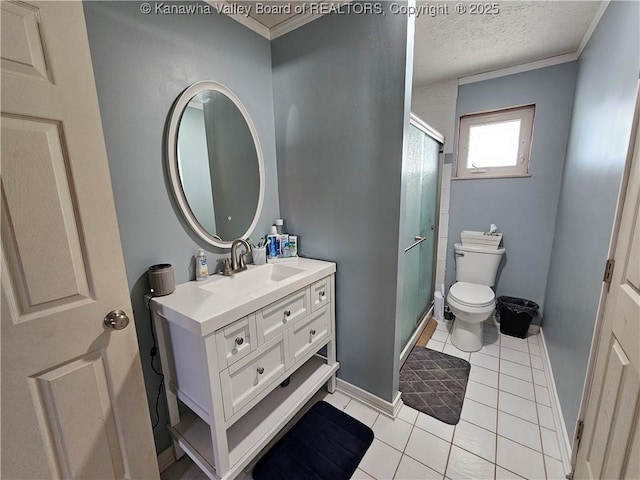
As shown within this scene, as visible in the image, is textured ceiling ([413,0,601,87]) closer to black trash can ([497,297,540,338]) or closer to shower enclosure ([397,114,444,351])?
shower enclosure ([397,114,444,351])

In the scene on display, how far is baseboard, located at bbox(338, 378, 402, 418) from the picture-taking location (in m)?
1.58

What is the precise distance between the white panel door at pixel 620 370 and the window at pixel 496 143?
1.63 meters

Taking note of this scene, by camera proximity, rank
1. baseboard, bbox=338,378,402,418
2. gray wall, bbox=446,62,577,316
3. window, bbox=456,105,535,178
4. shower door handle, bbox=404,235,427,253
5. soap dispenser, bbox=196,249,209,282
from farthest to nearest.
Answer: window, bbox=456,105,535,178
gray wall, bbox=446,62,577,316
shower door handle, bbox=404,235,427,253
baseboard, bbox=338,378,402,418
soap dispenser, bbox=196,249,209,282

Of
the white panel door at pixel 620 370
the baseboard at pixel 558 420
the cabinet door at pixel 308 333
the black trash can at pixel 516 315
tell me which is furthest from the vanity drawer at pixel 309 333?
the black trash can at pixel 516 315

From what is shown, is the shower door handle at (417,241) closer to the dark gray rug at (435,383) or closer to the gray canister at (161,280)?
the dark gray rug at (435,383)

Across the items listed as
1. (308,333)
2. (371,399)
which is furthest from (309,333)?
(371,399)

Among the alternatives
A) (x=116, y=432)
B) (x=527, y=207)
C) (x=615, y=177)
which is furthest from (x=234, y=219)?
(x=527, y=207)

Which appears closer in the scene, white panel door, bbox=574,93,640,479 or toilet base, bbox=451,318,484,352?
white panel door, bbox=574,93,640,479

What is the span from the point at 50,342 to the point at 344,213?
1322mm

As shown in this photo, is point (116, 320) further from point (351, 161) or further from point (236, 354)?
point (351, 161)

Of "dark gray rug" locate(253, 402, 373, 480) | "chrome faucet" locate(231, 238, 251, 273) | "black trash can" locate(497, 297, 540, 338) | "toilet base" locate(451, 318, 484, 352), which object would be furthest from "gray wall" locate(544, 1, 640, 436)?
"chrome faucet" locate(231, 238, 251, 273)

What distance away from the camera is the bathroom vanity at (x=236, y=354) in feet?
3.29

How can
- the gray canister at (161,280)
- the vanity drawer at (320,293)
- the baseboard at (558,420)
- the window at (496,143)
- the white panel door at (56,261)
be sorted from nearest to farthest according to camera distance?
the white panel door at (56,261) → the gray canister at (161,280) → the baseboard at (558,420) → the vanity drawer at (320,293) → the window at (496,143)

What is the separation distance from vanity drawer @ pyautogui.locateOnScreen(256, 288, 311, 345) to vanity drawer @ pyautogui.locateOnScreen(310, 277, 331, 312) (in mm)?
55
